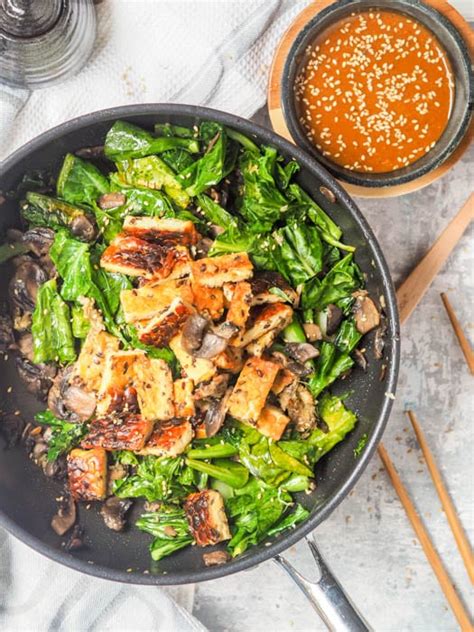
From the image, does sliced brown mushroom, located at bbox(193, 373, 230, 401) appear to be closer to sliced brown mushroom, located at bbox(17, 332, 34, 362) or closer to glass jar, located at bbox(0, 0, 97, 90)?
sliced brown mushroom, located at bbox(17, 332, 34, 362)

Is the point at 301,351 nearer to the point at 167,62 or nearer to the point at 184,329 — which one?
the point at 184,329

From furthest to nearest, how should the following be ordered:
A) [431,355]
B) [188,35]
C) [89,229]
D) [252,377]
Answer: [431,355] → [188,35] → [89,229] → [252,377]

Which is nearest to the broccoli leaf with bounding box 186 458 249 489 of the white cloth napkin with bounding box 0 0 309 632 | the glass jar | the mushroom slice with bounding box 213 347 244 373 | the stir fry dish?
the stir fry dish

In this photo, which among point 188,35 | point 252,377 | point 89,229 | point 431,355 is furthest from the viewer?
point 431,355

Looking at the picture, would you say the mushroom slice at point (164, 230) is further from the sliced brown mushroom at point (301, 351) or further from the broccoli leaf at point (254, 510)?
the broccoli leaf at point (254, 510)

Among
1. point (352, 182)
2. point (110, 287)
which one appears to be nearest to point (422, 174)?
point (352, 182)

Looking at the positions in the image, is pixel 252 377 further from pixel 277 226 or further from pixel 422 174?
pixel 422 174
